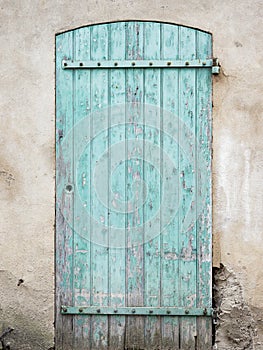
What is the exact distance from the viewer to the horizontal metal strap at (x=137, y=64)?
4.74 m

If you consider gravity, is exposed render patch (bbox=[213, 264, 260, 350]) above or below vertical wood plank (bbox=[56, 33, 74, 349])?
below

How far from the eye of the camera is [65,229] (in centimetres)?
483

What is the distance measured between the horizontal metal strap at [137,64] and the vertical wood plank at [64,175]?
6 centimetres

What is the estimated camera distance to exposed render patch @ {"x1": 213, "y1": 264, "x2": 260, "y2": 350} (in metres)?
4.74

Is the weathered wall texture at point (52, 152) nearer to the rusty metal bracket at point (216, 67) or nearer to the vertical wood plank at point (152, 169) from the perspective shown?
the rusty metal bracket at point (216, 67)

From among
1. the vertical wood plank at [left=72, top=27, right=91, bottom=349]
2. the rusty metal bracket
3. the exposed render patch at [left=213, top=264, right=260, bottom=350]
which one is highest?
the rusty metal bracket

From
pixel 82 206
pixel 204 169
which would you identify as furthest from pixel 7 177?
pixel 204 169

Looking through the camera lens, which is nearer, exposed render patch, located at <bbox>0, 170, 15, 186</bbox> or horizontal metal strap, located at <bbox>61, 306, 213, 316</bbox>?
horizontal metal strap, located at <bbox>61, 306, 213, 316</bbox>

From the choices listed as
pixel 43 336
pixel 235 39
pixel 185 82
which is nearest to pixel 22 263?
pixel 43 336

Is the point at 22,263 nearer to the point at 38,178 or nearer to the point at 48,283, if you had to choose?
the point at 48,283

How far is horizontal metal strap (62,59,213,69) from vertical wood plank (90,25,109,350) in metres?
0.05

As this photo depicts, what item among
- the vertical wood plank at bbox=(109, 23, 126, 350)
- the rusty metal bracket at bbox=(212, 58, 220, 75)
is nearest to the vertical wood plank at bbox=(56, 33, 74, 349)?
the vertical wood plank at bbox=(109, 23, 126, 350)

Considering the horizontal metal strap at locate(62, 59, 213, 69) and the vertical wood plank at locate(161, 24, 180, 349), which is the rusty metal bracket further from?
the vertical wood plank at locate(161, 24, 180, 349)

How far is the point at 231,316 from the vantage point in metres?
4.75
